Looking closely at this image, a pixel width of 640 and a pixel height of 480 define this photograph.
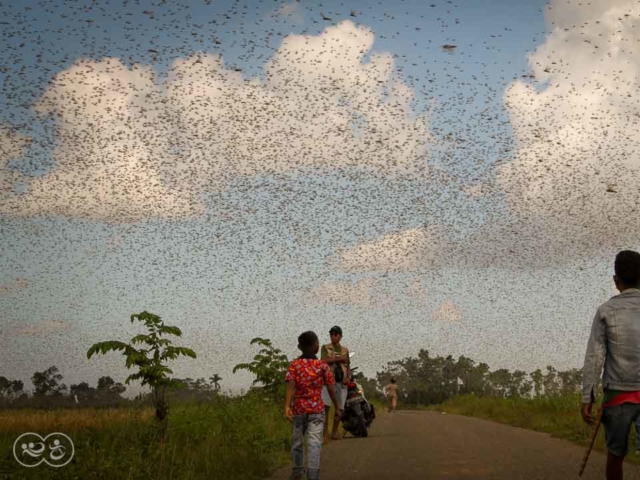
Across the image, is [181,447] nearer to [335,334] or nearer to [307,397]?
Result: [307,397]

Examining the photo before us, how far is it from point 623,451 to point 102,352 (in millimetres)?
7466

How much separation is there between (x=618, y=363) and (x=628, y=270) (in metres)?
0.81

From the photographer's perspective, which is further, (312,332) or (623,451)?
(312,332)

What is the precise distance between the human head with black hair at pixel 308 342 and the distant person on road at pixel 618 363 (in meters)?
3.51

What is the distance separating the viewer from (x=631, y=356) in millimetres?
6672

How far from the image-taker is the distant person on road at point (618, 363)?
660cm

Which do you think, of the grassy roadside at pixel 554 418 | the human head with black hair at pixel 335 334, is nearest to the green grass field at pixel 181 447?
the human head with black hair at pixel 335 334

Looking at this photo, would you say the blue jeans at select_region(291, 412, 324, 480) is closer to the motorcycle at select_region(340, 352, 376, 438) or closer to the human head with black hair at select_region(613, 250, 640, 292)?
the human head with black hair at select_region(613, 250, 640, 292)

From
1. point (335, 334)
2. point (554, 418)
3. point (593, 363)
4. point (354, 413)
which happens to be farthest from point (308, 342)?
point (554, 418)

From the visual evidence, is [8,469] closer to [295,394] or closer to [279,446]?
[295,394]

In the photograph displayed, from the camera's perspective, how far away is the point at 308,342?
953cm

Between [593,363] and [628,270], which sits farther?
[628,270]

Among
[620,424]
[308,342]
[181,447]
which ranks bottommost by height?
[181,447]

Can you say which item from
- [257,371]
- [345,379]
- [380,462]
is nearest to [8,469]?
[380,462]
